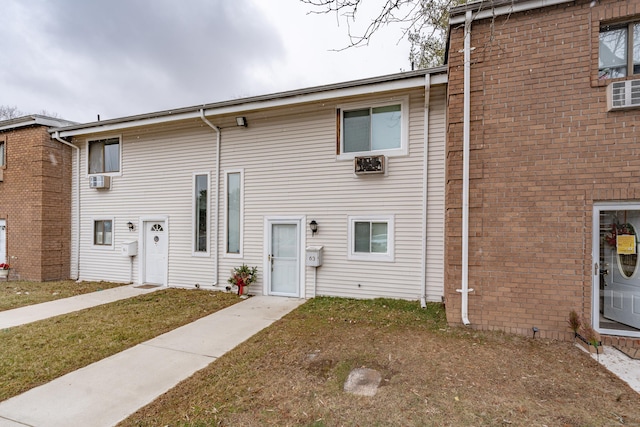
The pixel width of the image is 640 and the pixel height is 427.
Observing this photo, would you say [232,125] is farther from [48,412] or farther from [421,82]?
[48,412]

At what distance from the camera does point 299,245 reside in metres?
7.09

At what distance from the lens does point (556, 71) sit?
426cm

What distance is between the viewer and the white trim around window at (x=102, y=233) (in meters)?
9.11

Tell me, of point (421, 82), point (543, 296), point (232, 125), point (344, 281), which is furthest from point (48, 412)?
point (421, 82)

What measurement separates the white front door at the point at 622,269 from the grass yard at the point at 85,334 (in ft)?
22.6

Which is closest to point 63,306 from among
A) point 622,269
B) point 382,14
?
point 382,14

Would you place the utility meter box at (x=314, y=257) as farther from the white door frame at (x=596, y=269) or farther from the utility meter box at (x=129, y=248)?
the utility meter box at (x=129, y=248)

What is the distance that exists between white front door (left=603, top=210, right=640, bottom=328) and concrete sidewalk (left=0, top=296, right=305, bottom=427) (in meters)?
5.43

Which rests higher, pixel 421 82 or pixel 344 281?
pixel 421 82

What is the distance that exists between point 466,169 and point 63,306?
882cm

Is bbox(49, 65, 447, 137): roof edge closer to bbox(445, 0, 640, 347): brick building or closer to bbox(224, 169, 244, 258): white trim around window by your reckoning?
bbox(445, 0, 640, 347): brick building

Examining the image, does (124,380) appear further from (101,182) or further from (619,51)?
(619,51)

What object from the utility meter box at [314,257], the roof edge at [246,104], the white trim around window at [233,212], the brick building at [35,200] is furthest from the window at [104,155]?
the utility meter box at [314,257]

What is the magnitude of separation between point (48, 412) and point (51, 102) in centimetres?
3653
